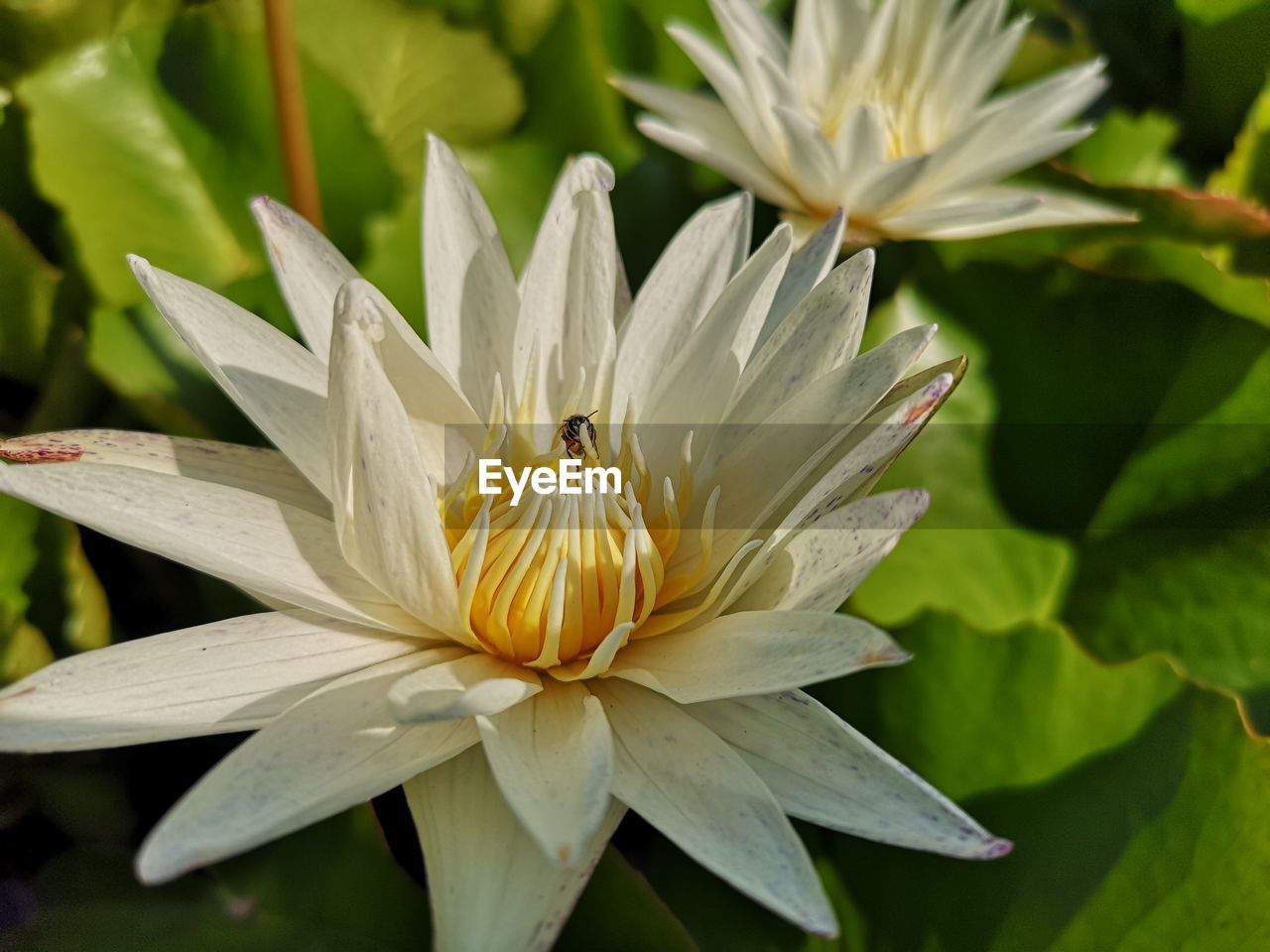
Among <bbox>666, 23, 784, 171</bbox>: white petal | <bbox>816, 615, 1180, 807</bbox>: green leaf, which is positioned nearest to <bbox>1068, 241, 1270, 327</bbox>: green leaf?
<bbox>666, 23, 784, 171</bbox>: white petal

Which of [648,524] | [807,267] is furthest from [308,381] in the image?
[807,267]

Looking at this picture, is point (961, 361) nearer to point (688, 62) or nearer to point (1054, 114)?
point (1054, 114)

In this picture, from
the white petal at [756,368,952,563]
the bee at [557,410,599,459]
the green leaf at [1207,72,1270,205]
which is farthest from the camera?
the green leaf at [1207,72,1270,205]

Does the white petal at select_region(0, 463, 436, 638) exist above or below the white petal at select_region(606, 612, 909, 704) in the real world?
below

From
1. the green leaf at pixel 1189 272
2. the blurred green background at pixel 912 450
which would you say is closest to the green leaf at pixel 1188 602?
the blurred green background at pixel 912 450

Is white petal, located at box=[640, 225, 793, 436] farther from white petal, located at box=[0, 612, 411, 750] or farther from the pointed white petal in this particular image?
the pointed white petal

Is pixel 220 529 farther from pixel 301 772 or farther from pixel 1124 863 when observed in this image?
pixel 1124 863

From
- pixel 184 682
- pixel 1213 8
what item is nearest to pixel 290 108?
pixel 184 682
